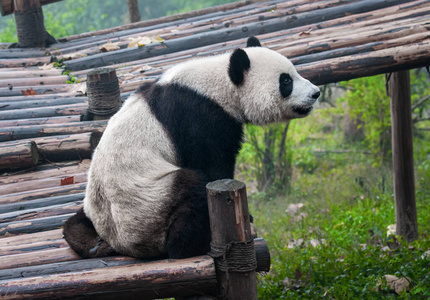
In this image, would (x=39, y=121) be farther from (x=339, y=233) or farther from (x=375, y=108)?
(x=375, y=108)

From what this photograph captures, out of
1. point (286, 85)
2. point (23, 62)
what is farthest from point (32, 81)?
point (286, 85)

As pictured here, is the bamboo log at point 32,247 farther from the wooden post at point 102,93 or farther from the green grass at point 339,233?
the green grass at point 339,233

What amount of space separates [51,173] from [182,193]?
1587mm

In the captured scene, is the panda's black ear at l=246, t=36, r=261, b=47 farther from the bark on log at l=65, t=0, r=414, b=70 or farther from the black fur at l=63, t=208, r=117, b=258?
the bark on log at l=65, t=0, r=414, b=70

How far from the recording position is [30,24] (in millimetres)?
6520

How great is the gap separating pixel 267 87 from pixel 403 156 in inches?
127

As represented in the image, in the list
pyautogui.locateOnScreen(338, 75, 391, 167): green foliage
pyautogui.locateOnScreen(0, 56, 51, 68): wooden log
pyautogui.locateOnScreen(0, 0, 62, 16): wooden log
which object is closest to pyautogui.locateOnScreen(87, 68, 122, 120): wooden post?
pyautogui.locateOnScreen(0, 56, 51, 68): wooden log

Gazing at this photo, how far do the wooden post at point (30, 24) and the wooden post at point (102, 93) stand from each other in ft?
8.64

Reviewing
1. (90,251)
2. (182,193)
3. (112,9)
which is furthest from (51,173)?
(112,9)

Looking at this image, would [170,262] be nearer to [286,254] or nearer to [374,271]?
[374,271]

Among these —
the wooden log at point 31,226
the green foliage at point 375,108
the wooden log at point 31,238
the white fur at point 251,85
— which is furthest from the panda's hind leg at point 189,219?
the green foliage at point 375,108

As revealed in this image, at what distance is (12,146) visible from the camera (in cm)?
387

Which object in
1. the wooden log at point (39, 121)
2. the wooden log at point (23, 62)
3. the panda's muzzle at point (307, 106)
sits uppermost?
the wooden log at point (23, 62)

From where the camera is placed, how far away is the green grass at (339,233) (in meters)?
4.25
